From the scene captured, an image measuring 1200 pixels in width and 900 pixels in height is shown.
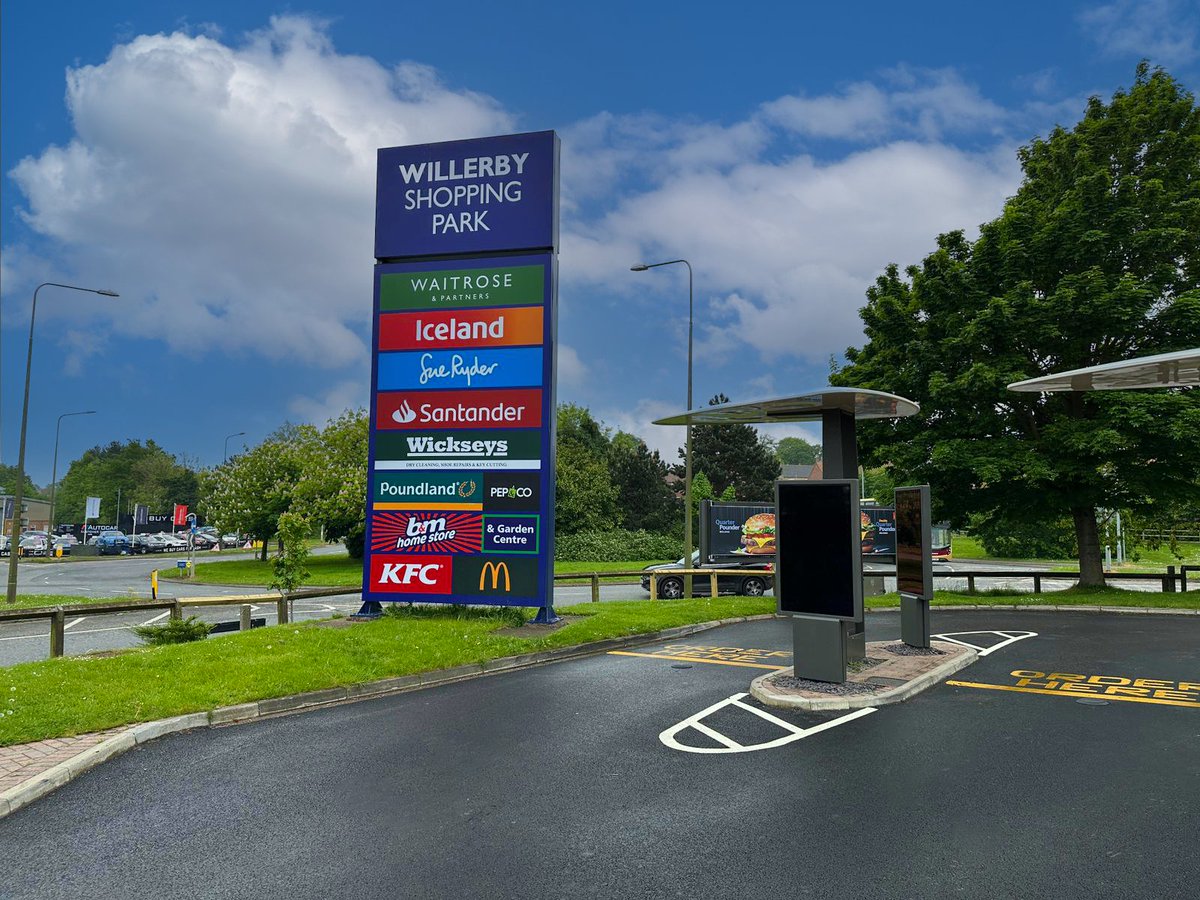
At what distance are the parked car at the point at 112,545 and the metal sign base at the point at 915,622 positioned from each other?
63788 mm

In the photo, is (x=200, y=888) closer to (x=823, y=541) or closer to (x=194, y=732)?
(x=194, y=732)

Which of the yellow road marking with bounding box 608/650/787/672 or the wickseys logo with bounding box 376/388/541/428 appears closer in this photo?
the yellow road marking with bounding box 608/650/787/672

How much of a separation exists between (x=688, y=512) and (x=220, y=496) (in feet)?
86.9

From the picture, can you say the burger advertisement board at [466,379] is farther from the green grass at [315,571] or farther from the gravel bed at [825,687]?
the green grass at [315,571]

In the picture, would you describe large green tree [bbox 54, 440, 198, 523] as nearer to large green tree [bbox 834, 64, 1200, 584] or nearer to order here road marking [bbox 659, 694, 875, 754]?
large green tree [bbox 834, 64, 1200, 584]

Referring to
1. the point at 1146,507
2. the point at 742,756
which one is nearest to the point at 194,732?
the point at 742,756

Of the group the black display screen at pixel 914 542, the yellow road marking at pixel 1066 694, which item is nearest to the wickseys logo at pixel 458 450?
the black display screen at pixel 914 542

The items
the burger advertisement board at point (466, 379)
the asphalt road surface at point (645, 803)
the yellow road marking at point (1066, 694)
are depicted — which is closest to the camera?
the asphalt road surface at point (645, 803)

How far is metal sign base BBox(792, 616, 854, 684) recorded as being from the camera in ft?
29.1

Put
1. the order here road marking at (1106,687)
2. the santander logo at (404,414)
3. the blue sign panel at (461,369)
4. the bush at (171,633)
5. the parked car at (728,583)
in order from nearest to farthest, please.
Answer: the order here road marking at (1106,687) → the bush at (171,633) → the blue sign panel at (461,369) → the santander logo at (404,414) → the parked car at (728,583)

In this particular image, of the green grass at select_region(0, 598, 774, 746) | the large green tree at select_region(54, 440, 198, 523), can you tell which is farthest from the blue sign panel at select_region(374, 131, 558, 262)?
the large green tree at select_region(54, 440, 198, 523)

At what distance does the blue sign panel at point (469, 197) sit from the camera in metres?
14.6

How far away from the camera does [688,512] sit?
23.2 m

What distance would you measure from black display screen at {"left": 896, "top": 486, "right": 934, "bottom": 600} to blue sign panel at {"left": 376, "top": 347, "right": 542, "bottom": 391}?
6297 mm
